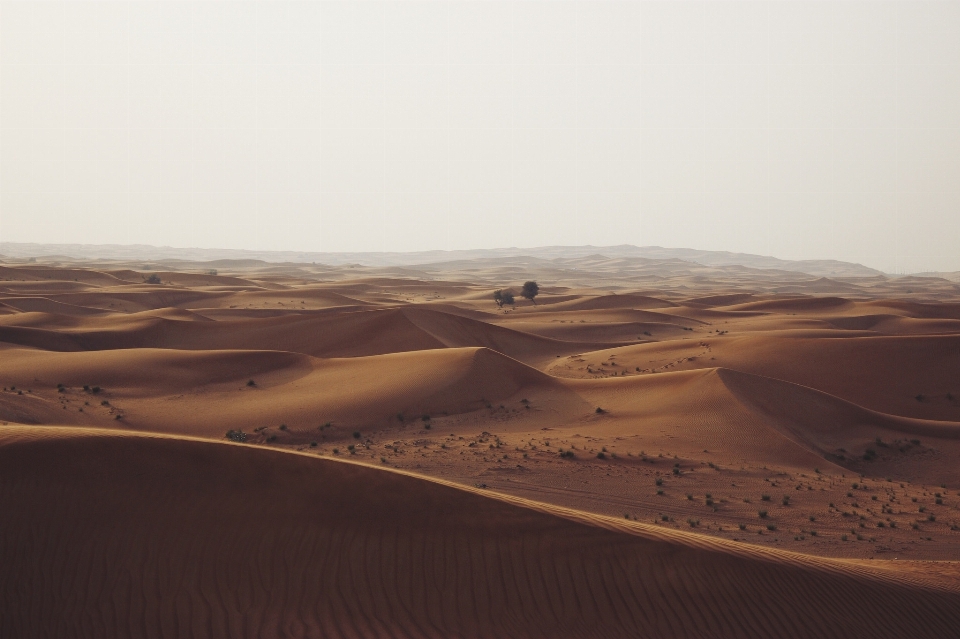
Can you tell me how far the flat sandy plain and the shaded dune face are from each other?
0.03 metres

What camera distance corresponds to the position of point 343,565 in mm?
8531

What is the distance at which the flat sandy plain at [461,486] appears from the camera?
8.06 m

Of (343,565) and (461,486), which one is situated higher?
(461,486)

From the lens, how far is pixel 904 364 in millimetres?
31906

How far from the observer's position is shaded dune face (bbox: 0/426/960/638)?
7.66 meters

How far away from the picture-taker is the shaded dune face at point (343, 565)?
7.66 m

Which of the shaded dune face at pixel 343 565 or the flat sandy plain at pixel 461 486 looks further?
the flat sandy plain at pixel 461 486

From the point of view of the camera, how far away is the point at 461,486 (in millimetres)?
10734

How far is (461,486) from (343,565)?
2.53m

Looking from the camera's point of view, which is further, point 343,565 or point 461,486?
point 461,486

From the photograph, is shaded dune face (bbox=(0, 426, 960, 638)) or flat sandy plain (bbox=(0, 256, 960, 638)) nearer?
shaded dune face (bbox=(0, 426, 960, 638))

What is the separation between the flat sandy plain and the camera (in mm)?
8062

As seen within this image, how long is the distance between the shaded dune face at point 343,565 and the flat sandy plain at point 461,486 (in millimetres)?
31

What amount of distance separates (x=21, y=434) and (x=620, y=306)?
196ft
